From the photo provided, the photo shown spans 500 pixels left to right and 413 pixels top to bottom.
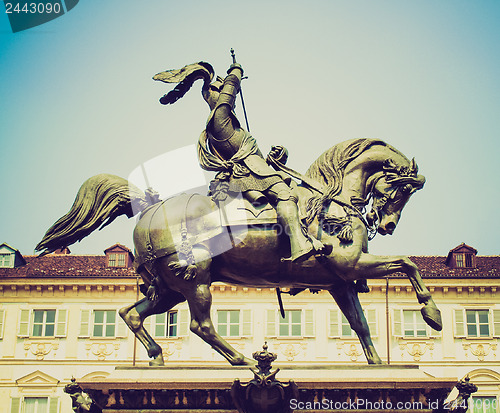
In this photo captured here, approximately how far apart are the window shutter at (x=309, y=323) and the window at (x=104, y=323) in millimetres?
9082

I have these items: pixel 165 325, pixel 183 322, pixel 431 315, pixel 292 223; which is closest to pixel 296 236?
pixel 292 223

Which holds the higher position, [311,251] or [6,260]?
[6,260]

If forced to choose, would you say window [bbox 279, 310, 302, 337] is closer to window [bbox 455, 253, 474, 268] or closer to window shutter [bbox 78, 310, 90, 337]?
window [bbox 455, 253, 474, 268]

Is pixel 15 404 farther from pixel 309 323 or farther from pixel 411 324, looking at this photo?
pixel 411 324

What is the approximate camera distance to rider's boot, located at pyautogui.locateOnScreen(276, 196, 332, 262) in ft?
40.7

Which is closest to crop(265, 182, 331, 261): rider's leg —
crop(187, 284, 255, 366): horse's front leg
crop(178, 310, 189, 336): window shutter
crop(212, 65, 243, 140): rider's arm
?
crop(212, 65, 243, 140): rider's arm

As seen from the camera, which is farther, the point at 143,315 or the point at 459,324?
the point at 459,324

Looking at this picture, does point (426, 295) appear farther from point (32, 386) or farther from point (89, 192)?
point (32, 386)

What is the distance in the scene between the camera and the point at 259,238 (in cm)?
1291

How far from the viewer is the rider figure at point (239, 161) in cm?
1266

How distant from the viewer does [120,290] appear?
42.9 m

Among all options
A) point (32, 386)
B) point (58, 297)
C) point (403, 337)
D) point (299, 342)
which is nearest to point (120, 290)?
point (58, 297)

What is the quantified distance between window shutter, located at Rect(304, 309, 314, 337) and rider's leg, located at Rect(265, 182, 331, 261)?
97.7 ft

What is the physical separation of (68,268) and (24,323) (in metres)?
3.63
